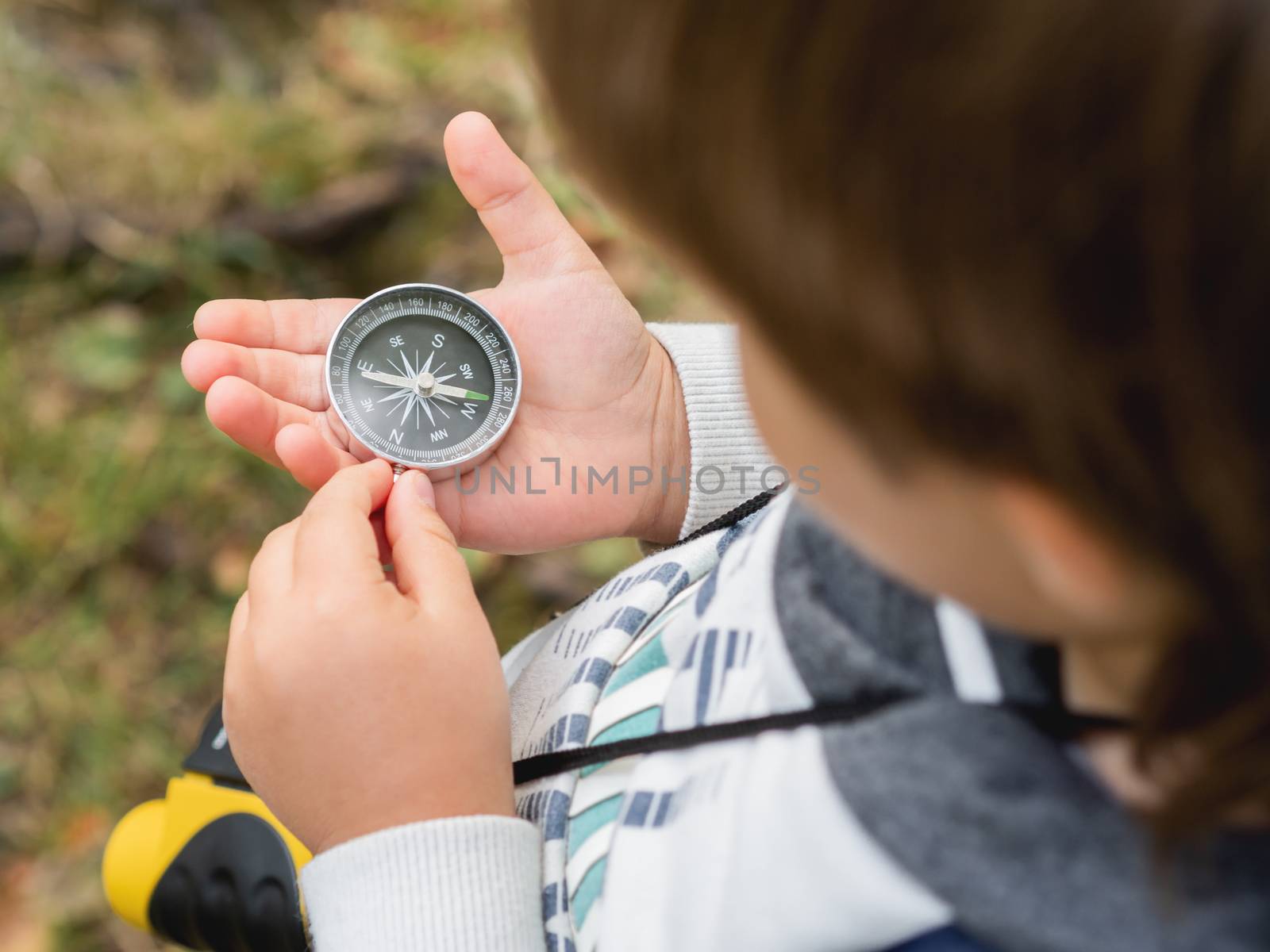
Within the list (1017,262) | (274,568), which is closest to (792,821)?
(1017,262)

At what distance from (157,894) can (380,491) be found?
1.79 ft

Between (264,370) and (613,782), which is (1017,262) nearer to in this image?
(613,782)

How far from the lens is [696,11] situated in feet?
1.43

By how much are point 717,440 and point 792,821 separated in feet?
1.98

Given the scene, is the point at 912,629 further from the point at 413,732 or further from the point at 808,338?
the point at 413,732

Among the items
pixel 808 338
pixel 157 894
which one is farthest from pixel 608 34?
pixel 157 894

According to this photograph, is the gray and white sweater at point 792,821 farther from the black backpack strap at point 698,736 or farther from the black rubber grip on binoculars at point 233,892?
the black rubber grip on binoculars at point 233,892

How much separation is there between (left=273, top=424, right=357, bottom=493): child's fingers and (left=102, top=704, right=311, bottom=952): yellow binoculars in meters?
0.33

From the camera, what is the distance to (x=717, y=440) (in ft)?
3.94

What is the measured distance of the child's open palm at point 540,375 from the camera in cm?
117

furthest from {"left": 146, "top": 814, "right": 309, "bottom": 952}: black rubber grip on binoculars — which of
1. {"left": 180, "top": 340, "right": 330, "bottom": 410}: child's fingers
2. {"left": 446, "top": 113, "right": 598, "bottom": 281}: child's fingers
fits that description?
{"left": 446, "top": 113, "right": 598, "bottom": 281}: child's fingers

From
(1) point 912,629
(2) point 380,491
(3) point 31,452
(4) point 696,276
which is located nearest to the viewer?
(4) point 696,276

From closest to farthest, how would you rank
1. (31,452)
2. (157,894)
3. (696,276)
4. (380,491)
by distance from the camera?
(696,276) → (380,491) → (157,894) → (31,452)

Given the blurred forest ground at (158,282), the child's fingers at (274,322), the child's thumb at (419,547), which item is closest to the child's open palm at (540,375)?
the child's fingers at (274,322)
